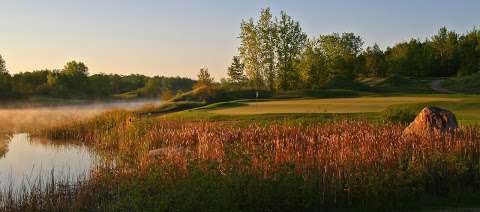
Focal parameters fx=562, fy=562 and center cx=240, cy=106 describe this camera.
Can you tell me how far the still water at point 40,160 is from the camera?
15594 mm

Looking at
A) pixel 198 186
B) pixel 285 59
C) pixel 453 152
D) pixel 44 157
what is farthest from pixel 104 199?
pixel 285 59

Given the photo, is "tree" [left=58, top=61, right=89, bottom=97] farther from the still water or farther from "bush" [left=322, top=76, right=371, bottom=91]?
the still water

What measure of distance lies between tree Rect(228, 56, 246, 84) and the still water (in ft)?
121

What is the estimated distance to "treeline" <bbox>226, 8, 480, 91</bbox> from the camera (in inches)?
2400

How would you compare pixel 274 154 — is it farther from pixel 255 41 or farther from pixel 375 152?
pixel 255 41

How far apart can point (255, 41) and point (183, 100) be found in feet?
57.6

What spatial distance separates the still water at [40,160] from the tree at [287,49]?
36844mm

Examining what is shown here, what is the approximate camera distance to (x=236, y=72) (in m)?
62.8

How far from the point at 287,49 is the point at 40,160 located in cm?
4409

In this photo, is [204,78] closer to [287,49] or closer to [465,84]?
[287,49]

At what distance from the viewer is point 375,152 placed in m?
12.8

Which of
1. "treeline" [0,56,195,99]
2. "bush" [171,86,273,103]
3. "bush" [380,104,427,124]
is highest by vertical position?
"treeline" [0,56,195,99]

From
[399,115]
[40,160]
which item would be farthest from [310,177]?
[399,115]

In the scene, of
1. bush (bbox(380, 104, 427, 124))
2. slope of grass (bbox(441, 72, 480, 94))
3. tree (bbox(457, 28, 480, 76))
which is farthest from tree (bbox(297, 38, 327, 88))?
Result: bush (bbox(380, 104, 427, 124))
